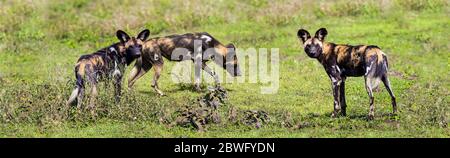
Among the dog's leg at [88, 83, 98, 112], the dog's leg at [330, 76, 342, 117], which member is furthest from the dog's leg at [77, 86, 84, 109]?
the dog's leg at [330, 76, 342, 117]

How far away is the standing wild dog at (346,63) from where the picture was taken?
16.3 meters

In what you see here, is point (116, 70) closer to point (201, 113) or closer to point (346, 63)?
point (201, 113)

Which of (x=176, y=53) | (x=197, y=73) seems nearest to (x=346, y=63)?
(x=197, y=73)

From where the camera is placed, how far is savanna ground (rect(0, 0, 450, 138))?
625 inches

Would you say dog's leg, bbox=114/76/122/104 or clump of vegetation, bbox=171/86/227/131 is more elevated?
dog's leg, bbox=114/76/122/104

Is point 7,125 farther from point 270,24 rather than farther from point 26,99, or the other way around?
point 270,24

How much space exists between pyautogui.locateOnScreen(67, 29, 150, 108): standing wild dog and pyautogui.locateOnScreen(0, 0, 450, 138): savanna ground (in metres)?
0.32

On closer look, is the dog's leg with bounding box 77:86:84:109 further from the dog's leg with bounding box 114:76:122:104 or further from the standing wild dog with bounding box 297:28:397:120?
the standing wild dog with bounding box 297:28:397:120

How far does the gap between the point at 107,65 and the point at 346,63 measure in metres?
4.77

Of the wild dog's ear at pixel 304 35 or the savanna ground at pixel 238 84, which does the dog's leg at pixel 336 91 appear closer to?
the savanna ground at pixel 238 84

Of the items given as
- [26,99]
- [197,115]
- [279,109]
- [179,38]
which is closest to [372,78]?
[279,109]

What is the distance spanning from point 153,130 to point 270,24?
40.5ft

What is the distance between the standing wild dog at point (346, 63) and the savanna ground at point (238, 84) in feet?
1.80

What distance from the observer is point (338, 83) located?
16688 mm
